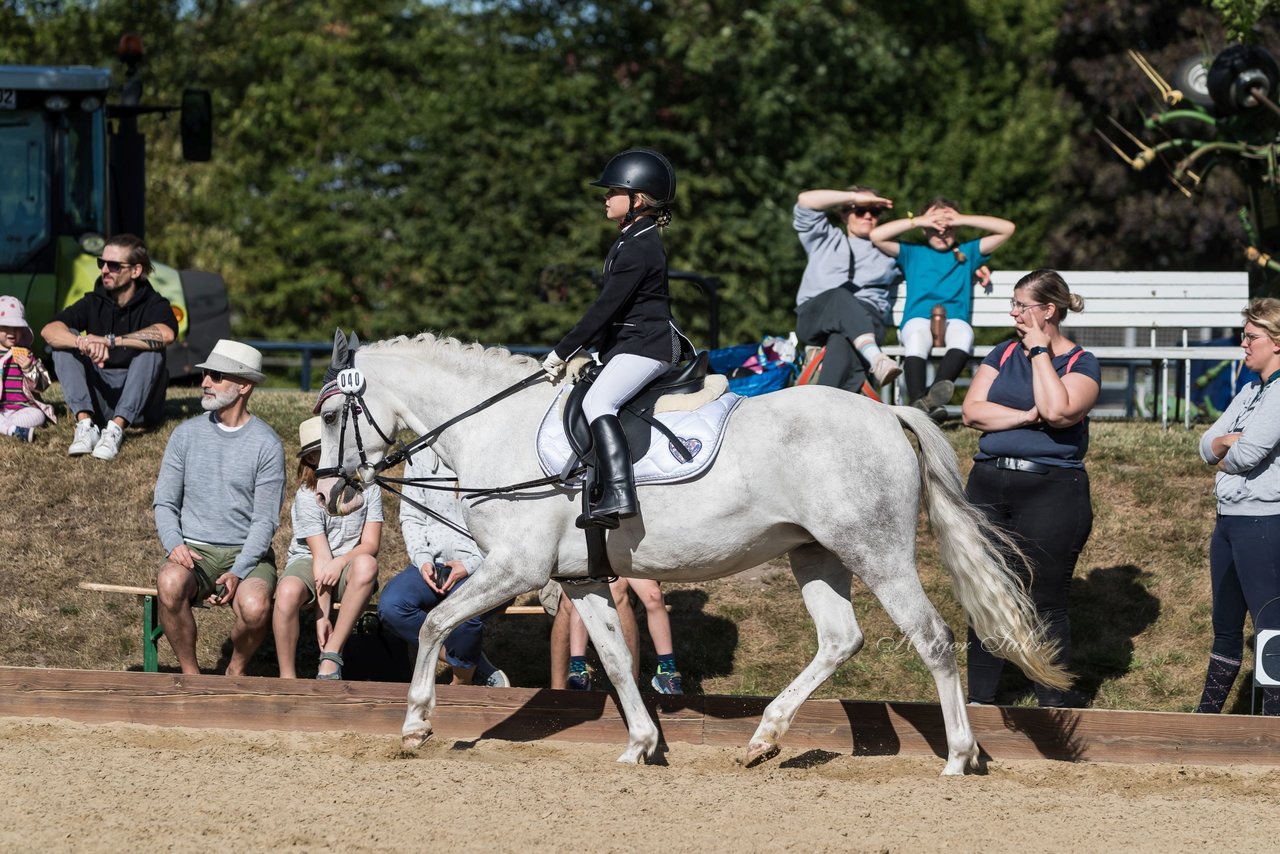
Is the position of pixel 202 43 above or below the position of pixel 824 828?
above

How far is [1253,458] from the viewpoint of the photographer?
21.1 ft

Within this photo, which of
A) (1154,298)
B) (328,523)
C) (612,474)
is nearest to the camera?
(612,474)

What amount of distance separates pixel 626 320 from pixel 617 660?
4.61 feet

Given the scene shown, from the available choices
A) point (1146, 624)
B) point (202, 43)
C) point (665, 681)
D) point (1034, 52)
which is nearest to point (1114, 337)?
point (1034, 52)

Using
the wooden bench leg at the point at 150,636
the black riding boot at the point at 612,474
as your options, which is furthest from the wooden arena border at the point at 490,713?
the black riding boot at the point at 612,474

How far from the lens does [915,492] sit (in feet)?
20.9

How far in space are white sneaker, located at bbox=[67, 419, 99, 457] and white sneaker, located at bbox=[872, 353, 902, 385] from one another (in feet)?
15.8

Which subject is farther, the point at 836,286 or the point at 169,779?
the point at 836,286

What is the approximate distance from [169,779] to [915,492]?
3.13 m

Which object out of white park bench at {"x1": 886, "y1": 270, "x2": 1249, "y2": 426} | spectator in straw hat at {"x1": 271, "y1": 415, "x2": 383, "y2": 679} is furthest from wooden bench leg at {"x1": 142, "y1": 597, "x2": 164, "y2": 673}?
white park bench at {"x1": 886, "y1": 270, "x2": 1249, "y2": 426}

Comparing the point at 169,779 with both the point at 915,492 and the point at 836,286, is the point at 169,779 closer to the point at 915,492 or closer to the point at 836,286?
the point at 915,492

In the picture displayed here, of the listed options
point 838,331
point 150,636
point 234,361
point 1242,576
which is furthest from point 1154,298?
point 150,636

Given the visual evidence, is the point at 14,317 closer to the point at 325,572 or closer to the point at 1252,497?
the point at 325,572

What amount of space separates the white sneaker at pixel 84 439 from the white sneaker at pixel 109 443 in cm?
4
